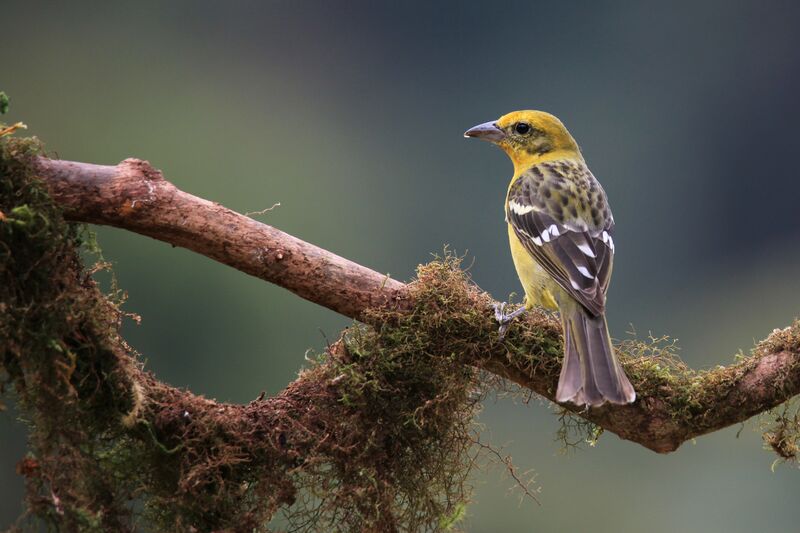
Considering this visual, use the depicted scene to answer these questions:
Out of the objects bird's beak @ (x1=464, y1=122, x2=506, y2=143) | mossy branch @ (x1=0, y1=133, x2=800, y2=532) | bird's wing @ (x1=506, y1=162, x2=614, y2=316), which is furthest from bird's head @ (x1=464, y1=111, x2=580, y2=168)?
mossy branch @ (x1=0, y1=133, x2=800, y2=532)

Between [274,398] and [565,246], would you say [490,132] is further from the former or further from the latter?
[274,398]

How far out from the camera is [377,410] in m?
4.96

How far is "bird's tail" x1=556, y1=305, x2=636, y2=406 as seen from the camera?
15.9 feet

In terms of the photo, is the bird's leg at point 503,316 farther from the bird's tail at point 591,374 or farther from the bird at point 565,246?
the bird's tail at point 591,374

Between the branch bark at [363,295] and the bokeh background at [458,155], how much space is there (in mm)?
14823

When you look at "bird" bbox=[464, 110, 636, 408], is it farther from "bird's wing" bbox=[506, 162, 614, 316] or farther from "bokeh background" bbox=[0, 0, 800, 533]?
"bokeh background" bbox=[0, 0, 800, 533]

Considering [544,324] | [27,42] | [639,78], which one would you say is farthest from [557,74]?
[544,324]

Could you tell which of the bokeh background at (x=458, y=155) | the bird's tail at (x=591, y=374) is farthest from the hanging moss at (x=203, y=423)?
the bokeh background at (x=458, y=155)

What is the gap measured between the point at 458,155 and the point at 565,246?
28.8 metres

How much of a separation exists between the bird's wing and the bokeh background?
14.3 meters

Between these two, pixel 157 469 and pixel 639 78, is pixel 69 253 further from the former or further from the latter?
pixel 639 78

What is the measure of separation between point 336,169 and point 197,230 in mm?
30044

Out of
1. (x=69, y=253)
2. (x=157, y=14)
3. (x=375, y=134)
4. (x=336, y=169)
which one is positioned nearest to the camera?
(x=69, y=253)

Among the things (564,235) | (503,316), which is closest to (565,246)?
(564,235)
